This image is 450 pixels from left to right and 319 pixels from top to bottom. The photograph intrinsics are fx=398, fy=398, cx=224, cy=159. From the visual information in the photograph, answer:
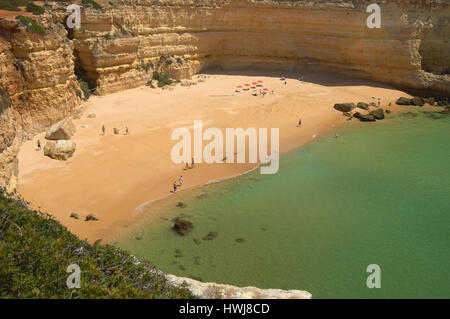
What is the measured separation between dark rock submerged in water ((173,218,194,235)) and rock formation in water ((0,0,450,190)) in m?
12.2

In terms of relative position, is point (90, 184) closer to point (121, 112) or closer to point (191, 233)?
point (191, 233)

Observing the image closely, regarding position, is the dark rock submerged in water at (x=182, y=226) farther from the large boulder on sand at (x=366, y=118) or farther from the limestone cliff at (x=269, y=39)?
the large boulder on sand at (x=366, y=118)

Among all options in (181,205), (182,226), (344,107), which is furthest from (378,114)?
(182,226)

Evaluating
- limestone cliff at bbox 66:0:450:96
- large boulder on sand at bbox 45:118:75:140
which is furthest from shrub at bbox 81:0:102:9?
large boulder on sand at bbox 45:118:75:140

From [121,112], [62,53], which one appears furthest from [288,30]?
[62,53]

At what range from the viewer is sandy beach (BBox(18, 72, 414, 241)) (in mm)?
20156

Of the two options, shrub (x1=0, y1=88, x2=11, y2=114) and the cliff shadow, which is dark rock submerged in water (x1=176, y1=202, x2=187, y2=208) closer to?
shrub (x1=0, y1=88, x2=11, y2=114)

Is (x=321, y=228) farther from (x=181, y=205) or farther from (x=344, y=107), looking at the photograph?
(x=344, y=107)

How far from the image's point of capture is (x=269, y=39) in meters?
43.6

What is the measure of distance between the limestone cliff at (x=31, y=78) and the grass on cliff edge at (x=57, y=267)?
11.8 metres

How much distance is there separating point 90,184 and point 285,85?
79.7ft

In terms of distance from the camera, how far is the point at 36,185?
2078 cm

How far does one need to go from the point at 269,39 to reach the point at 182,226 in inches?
1197

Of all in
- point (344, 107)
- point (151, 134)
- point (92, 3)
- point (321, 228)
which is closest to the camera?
point (321, 228)
